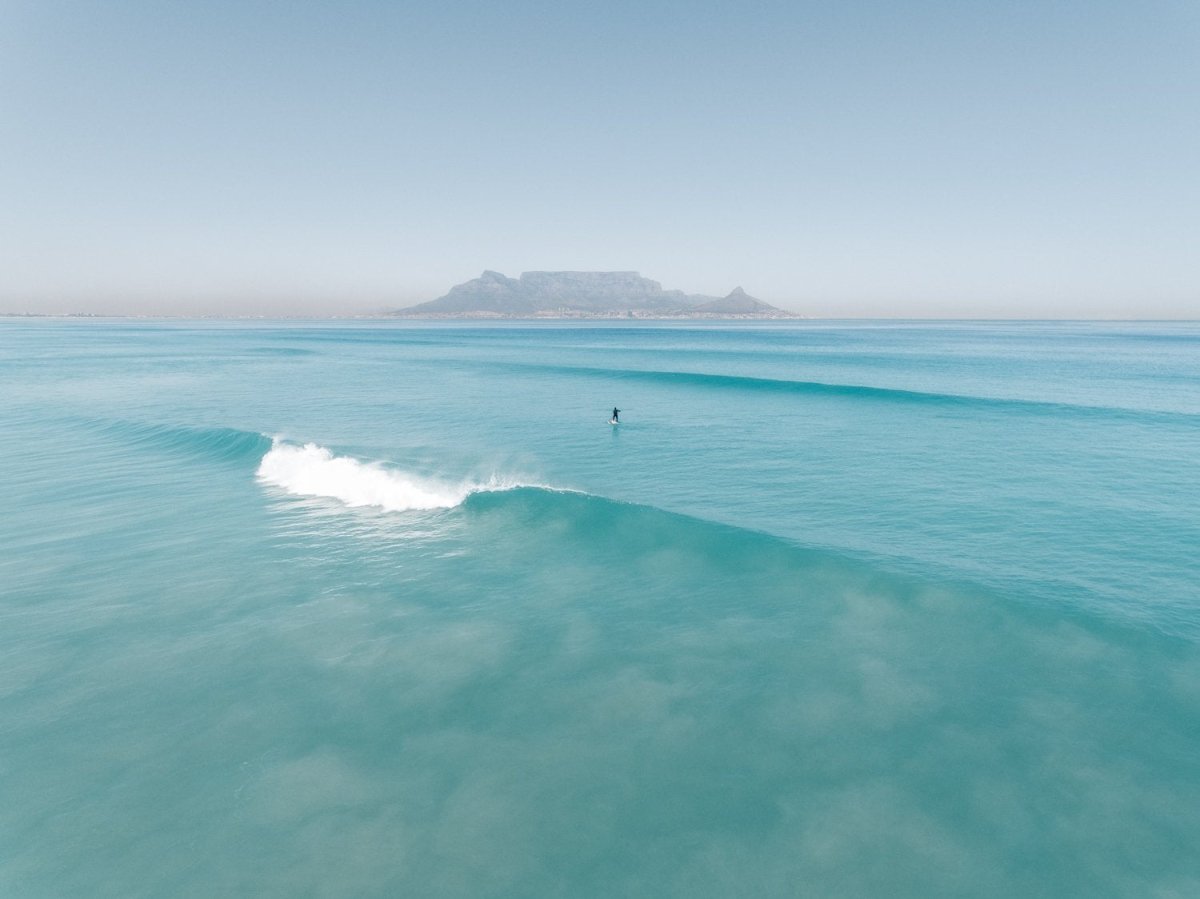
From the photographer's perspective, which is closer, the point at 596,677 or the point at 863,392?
the point at 596,677

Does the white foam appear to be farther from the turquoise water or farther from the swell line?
the swell line

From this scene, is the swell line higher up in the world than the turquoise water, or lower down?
higher up

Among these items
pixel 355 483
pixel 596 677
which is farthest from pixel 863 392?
pixel 596 677

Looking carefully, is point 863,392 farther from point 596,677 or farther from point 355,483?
point 596,677

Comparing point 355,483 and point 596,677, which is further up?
point 355,483

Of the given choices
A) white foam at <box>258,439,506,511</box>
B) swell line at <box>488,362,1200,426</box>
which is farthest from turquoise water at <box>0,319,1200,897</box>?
swell line at <box>488,362,1200,426</box>

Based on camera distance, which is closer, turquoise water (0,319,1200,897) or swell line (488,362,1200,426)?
turquoise water (0,319,1200,897)
